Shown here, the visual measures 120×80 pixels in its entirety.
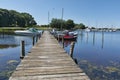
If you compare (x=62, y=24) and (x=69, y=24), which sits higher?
(x=69, y=24)

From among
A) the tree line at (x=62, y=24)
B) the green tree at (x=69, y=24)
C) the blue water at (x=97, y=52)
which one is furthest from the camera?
the green tree at (x=69, y=24)

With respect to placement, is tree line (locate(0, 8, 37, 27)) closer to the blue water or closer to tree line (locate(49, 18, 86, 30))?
tree line (locate(49, 18, 86, 30))

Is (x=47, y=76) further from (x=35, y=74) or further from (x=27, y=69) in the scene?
(x=27, y=69)

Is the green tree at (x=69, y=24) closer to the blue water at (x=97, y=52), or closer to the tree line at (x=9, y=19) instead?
the tree line at (x=9, y=19)

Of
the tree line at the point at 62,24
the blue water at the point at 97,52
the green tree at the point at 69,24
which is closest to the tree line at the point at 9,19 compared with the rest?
the tree line at the point at 62,24

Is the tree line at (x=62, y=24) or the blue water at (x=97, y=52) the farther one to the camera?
the tree line at (x=62, y=24)

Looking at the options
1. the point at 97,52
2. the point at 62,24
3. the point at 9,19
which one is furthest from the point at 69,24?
the point at 97,52

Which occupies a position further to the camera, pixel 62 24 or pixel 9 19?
pixel 9 19

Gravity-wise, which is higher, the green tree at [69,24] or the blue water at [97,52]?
the green tree at [69,24]

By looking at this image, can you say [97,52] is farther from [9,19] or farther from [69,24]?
[69,24]

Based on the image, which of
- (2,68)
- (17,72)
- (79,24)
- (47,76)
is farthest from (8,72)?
(79,24)

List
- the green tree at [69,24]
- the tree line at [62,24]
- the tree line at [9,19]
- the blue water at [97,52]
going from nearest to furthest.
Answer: the blue water at [97,52]
the tree line at [62,24]
the tree line at [9,19]
the green tree at [69,24]

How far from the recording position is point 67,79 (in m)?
5.96

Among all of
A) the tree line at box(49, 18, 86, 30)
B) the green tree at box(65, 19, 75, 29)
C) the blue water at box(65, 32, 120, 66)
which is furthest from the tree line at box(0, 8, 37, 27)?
the blue water at box(65, 32, 120, 66)
